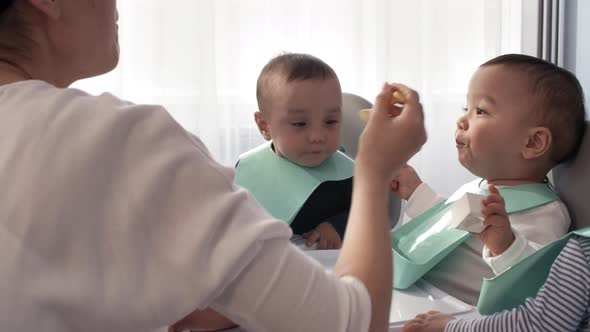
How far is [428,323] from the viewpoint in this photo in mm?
872

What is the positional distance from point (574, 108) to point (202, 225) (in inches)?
34.0

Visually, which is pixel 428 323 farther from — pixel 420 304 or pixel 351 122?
pixel 351 122

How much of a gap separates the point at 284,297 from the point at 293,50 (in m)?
2.10

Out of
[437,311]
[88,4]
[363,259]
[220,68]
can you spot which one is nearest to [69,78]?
[88,4]

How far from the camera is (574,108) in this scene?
42.3 inches

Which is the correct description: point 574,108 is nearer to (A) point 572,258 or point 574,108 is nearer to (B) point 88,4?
(A) point 572,258

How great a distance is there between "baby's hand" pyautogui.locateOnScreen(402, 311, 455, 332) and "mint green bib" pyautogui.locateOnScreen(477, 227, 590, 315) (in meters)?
0.07

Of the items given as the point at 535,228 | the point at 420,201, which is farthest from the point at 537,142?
the point at 420,201

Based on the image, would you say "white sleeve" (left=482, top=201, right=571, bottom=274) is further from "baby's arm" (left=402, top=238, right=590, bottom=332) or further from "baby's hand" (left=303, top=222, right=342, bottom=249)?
"baby's hand" (left=303, top=222, right=342, bottom=249)

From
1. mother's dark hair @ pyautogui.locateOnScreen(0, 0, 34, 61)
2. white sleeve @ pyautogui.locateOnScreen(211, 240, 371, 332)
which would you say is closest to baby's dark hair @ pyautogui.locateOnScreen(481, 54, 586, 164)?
white sleeve @ pyautogui.locateOnScreen(211, 240, 371, 332)

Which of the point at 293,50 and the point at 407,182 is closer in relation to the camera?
the point at 407,182

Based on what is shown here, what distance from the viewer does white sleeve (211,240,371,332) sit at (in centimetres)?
47

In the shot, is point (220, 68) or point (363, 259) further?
point (220, 68)

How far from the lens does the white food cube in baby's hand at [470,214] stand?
0.92 meters
